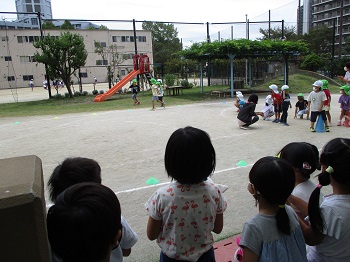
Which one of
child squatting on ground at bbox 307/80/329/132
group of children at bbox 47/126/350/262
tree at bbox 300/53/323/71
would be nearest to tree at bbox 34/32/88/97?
child squatting on ground at bbox 307/80/329/132

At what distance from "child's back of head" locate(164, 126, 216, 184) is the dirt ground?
1477mm

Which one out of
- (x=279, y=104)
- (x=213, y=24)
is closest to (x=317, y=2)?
(x=213, y=24)

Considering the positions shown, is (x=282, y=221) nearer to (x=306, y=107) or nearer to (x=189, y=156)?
(x=189, y=156)

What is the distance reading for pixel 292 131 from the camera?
333 inches

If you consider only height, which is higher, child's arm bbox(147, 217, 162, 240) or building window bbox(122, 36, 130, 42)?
building window bbox(122, 36, 130, 42)

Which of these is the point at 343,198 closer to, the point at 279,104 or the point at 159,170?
the point at 159,170

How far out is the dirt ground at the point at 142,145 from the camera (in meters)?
4.05

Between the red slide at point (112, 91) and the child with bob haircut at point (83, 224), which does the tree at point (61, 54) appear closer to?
Answer: the red slide at point (112, 91)

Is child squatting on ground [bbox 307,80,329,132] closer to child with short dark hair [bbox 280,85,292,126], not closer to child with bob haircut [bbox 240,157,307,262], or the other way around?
child with short dark hair [bbox 280,85,292,126]

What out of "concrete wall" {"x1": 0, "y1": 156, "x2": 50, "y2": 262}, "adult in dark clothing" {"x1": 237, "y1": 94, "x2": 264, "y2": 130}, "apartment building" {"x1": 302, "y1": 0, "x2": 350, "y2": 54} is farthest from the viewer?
"apartment building" {"x1": 302, "y1": 0, "x2": 350, "y2": 54}

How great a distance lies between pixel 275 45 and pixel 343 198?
60.9 ft

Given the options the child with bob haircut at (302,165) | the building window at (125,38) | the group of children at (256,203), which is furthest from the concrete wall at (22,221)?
the building window at (125,38)

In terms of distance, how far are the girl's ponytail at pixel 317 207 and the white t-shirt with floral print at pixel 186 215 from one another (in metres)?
0.50

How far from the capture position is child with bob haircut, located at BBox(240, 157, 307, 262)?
164cm
